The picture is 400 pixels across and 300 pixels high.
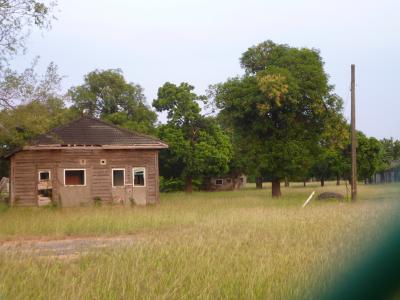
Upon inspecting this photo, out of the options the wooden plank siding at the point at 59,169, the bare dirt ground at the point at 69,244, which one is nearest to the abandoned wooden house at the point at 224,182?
the wooden plank siding at the point at 59,169

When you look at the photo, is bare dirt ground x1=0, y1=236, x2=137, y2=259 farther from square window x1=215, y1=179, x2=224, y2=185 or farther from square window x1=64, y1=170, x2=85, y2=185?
square window x1=215, y1=179, x2=224, y2=185

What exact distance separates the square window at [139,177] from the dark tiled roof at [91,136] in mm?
1486

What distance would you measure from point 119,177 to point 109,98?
2563cm

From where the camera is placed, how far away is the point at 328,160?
6588 cm

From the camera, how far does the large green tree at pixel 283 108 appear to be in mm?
33312

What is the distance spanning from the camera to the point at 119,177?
2842 centimetres

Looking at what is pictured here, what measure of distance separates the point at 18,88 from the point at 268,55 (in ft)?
69.0

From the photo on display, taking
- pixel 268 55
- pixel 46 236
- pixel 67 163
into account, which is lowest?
pixel 46 236

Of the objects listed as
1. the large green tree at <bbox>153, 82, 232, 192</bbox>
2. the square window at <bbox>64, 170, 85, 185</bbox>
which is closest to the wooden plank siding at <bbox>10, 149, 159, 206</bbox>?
the square window at <bbox>64, 170, 85, 185</bbox>

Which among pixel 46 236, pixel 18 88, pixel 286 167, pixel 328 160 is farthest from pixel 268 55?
pixel 328 160

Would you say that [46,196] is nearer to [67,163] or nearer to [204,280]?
[67,163]

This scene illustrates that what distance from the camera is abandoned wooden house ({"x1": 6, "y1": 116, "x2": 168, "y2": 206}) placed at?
2747cm

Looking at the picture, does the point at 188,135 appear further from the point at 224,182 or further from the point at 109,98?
the point at 224,182

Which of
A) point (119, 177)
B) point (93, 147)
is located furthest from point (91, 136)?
point (119, 177)
